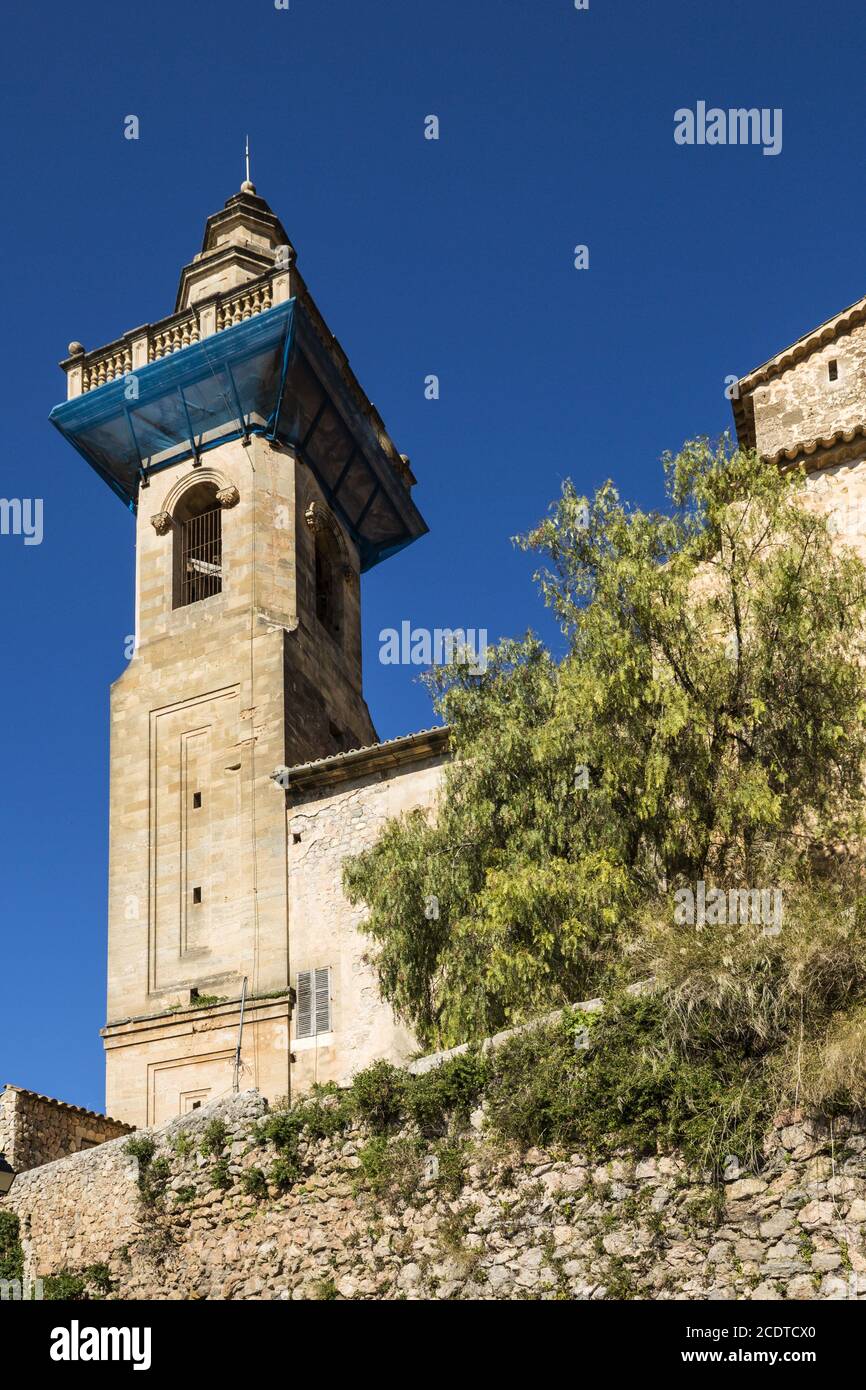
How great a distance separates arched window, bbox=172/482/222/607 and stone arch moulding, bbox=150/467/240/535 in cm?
8

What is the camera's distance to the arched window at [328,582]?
32.8 metres

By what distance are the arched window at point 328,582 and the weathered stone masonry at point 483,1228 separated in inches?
598

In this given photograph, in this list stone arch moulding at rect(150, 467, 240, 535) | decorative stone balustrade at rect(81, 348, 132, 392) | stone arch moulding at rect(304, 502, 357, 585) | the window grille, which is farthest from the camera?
decorative stone balustrade at rect(81, 348, 132, 392)

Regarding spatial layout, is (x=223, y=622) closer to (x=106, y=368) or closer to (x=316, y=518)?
(x=316, y=518)

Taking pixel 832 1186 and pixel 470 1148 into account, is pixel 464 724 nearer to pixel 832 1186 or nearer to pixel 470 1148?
pixel 470 1148

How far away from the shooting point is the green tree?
18188mm

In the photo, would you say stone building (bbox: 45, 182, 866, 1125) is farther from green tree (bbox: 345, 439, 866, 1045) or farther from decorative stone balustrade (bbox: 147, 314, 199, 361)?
green tree (bbox: 345, 439, 866, 1045)

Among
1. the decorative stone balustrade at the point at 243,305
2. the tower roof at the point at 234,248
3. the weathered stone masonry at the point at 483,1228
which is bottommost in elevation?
the weathered stone masonry at the point at 483,1228

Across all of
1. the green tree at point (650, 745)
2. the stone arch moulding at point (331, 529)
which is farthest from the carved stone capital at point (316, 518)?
the green tree at point (650, 745)

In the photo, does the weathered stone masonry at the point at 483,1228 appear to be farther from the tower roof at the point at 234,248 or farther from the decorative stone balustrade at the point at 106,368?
the tower roof at the point at 234,248

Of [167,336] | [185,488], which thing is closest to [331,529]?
[185,488]

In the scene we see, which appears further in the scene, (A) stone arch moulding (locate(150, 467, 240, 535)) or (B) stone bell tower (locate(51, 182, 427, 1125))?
(A) stone arch moulding (locate(150, 467, 240, 535))

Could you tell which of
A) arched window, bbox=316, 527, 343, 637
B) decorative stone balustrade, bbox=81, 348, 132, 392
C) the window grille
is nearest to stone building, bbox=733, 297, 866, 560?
arched window, bbox=316, 527, 343, 637

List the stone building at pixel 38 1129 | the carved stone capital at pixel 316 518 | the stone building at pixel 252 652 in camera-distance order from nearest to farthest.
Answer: the stone building at pixel 38 1129, the stone building at pixel 252 652, the carved stone capital at pixel 316 518
